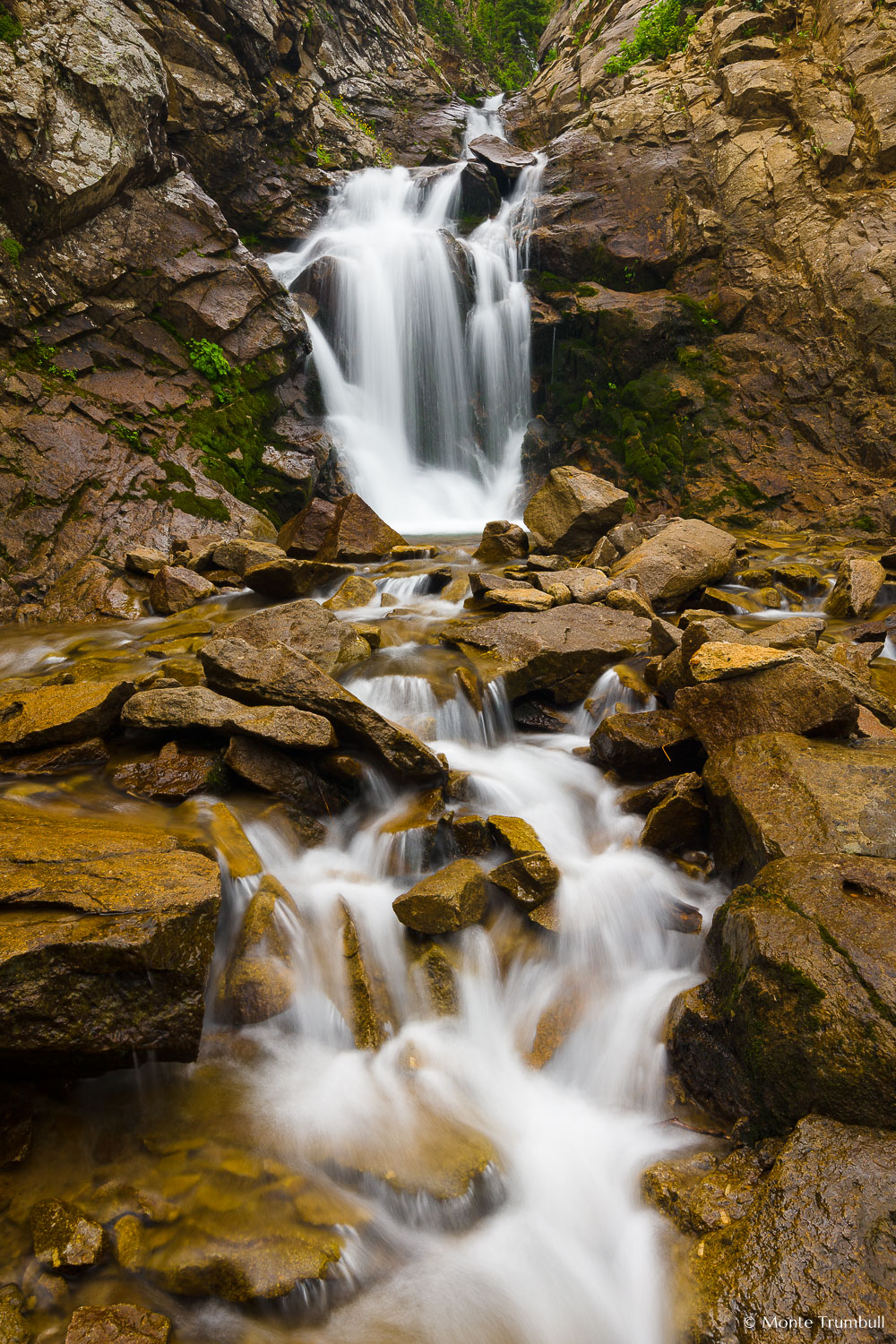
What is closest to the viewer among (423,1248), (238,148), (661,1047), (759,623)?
(423,1248)

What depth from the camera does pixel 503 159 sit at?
18.9 metres

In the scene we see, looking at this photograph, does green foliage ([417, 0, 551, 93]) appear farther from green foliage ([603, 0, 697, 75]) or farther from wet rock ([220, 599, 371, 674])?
wet rock ([220, 599, 371, 674])

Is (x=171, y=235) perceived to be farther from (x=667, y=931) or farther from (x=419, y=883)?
(x=667, y=931)

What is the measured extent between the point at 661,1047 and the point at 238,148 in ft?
64.5

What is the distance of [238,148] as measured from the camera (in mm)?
15086

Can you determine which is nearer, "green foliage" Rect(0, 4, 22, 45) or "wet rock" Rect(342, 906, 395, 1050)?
"wet rock" Rect(342, 906, 395, 1050)

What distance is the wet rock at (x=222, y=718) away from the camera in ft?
13.3

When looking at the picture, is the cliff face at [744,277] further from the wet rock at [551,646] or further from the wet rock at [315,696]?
the wet rock at [315,696]

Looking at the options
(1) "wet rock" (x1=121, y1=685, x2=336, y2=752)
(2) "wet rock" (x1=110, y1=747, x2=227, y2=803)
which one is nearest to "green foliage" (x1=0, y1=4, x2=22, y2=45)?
(1) "wet rock" (x1=121, y1=685, x2=336, y2=752)

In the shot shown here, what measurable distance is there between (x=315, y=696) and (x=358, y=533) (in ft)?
20.5

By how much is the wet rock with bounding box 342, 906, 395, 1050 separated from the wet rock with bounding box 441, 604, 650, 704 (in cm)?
287

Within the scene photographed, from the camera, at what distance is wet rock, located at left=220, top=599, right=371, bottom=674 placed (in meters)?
5.69

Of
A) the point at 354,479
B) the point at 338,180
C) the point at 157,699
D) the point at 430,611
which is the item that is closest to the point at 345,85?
the point at 338,180

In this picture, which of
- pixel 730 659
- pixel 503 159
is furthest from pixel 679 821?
pixel 503 159
